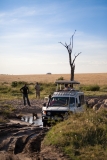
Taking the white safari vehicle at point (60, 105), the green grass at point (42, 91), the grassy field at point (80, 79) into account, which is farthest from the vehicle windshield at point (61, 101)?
the grassy field at point (80, 79)

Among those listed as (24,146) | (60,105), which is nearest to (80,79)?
(60,105)

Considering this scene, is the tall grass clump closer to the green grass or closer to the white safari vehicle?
the white safari vehicle

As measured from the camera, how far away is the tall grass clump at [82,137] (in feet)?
29.9

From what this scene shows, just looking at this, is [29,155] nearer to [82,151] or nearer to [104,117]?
[82,151]

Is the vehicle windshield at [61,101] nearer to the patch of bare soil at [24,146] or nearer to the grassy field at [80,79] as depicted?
the patch of bare soil at [24,146]

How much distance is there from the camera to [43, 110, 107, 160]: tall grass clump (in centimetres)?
912

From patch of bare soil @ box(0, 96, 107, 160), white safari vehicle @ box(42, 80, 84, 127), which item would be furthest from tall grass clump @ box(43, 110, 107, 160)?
white safari vehicle @ box(42, 80, 84, 127)

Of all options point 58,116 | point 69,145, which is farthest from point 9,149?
point 58,116

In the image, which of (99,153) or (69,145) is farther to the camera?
(69,145)

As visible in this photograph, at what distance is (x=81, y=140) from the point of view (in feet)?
32.3

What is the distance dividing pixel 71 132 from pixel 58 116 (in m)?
4.97

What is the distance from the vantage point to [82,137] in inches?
393

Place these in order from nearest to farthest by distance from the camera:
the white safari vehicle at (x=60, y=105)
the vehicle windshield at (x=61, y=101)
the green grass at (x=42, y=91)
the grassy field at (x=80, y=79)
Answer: the white safari vehicle at (x=60, y=105), the vehicle windshield at (x=61, y=101), the green grass at (x=42, y=91), the grassy field at (x=80, y=79)

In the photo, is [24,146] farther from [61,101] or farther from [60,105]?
[61,101]
